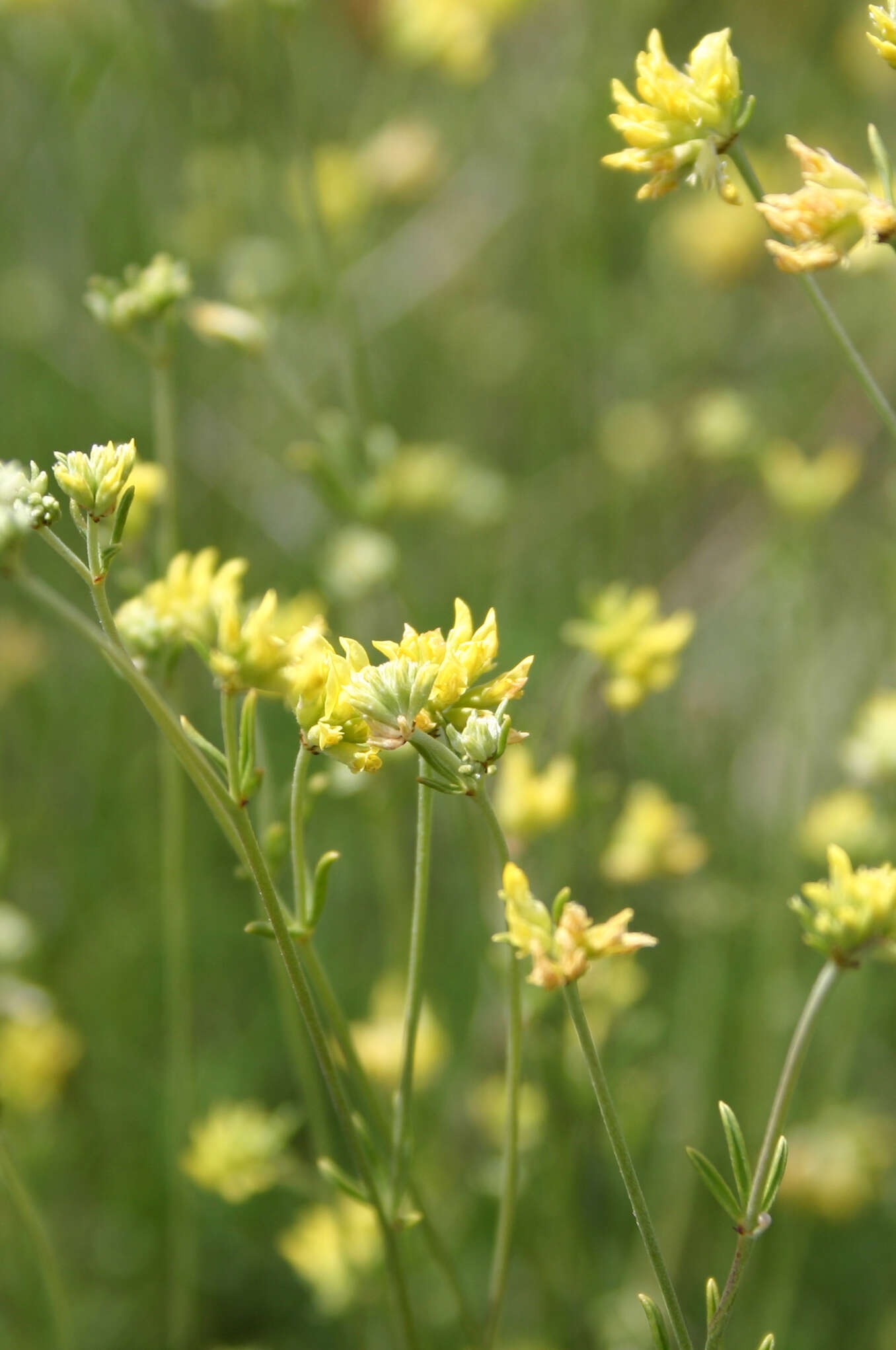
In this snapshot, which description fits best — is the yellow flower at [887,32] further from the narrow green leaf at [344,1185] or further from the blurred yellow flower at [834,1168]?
the blurred yellow flower at [834,1168]

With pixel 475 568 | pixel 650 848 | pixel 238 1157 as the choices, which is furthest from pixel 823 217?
pixel 475 568

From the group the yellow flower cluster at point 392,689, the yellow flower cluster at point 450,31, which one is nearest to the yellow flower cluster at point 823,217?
the yellow flower cluster at point 392,689

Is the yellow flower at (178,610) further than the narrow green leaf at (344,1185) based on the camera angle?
Yes

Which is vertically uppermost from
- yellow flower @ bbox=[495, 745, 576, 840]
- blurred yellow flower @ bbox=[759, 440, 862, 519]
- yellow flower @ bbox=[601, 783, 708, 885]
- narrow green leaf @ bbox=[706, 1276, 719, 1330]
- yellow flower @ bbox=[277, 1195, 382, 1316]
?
blurred yellow flower @ bbox=[759, 440, 862, 519]

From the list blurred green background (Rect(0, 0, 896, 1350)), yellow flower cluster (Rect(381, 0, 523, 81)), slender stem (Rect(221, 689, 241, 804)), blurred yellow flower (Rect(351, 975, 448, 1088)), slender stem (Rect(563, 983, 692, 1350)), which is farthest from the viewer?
yellow flower cluster (Rect(381, 0, 523, 81))

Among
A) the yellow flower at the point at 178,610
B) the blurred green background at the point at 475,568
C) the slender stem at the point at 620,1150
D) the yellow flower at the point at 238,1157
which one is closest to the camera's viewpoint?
the slender stem at the point at 620,1150

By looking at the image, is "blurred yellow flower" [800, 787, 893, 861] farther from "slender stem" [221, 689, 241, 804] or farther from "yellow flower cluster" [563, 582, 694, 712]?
"slender stem" [221, 689, 241, 804]

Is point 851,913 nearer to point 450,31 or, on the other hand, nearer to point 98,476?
point 98,476

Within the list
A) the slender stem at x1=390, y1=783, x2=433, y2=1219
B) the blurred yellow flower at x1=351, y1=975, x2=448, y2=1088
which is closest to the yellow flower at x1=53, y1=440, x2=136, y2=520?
the slender stem at x1=390, y1=783, x2=433, y2=1219
